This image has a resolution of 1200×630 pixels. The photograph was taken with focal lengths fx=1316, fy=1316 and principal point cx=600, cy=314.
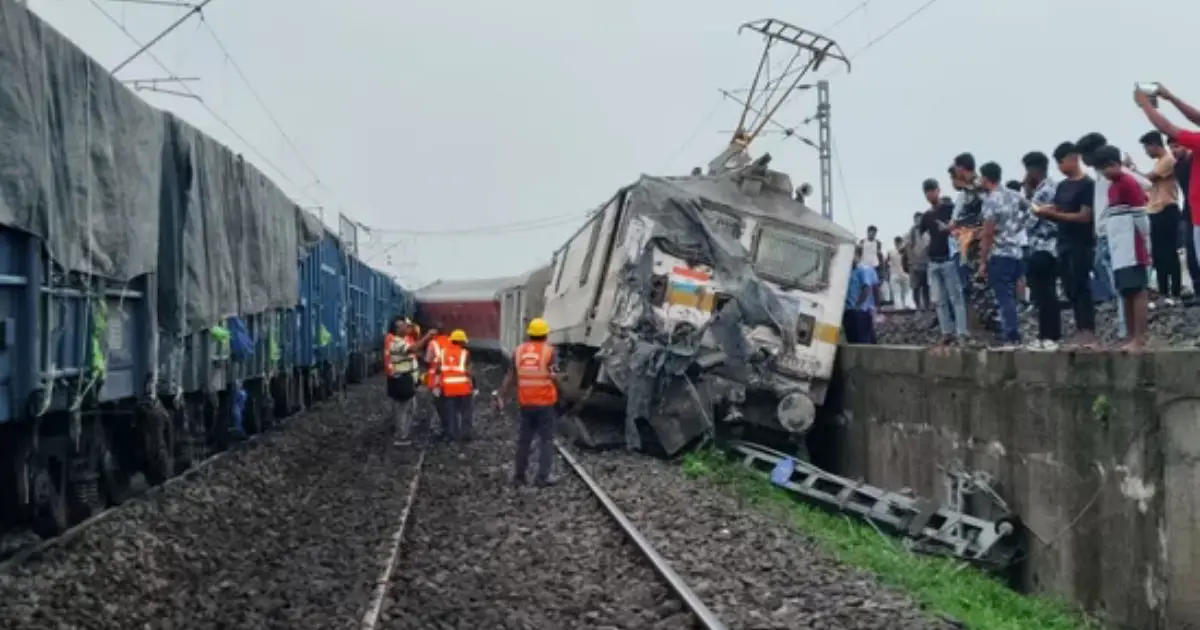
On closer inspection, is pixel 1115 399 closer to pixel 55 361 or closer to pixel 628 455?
pixel 55 361

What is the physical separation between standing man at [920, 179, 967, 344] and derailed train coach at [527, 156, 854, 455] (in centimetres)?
181

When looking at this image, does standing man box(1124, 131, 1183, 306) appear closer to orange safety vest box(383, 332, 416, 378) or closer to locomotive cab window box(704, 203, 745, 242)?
locomotive cab window box(704, 203, 745, 242)

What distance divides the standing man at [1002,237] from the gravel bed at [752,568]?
2.75 m

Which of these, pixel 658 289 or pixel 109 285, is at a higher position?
pixel 658 289

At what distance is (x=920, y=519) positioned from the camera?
10141 millimetres

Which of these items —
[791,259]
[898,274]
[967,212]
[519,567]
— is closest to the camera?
[519,567]

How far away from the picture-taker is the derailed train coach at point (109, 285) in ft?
26.2

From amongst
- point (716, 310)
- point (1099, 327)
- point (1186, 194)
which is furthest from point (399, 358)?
point (1186, 194)

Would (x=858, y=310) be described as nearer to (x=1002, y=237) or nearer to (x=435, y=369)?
(x=1002, y=237)

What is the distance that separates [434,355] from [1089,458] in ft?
32.5

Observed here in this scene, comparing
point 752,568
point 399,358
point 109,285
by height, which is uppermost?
point 109,285

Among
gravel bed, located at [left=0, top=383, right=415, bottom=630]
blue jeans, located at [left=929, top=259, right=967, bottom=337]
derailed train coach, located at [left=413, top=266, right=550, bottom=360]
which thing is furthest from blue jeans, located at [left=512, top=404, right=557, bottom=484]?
derailed train coach, located at [left=413, top=266, right=550, bottom=360]

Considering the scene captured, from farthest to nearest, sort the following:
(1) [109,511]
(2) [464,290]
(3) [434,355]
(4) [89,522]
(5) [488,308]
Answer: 1. (2) [464,290]
2. (5) [488,308]
3. (3) [434,355]
4. (1) [109,511]
5. (4) [89,522]

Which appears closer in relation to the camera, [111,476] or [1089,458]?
[1089,458]
